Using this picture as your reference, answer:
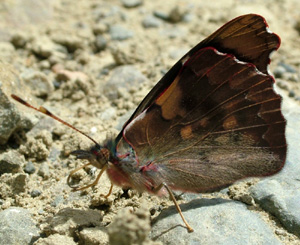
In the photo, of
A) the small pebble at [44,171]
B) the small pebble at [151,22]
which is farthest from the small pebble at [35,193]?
the small pebble at [151,22]

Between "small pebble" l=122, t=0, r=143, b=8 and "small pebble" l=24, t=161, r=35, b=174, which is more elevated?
"small pebble" l=122, t=0, r=143, b=8

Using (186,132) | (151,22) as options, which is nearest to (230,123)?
(186,132)

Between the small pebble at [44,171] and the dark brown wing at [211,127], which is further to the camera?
the small pebble at [44,171]

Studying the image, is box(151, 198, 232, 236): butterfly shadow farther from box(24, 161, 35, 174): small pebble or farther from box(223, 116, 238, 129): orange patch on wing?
box(24, 161, 35, 174): small pebble

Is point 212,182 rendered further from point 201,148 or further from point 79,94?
point 79,94

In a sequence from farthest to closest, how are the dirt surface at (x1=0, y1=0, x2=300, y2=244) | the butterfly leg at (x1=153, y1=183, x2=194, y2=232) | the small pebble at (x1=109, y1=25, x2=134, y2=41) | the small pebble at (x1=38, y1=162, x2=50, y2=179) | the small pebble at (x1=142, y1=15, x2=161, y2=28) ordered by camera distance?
1. the small pebble at (x1=142, y1=15, x2=161, y2=28)
2. the small pebble at (x1=109, y1=25, x2=134, y2=41)
3. the small pebble at (x1=38, y1=162, x2=50, y2=179)
4. the dirt surface at (x1=0, y1=0, x2=300, y2=244)
5. the butterfly leg at (x1=153, y1=183, x2=194, y2=232)

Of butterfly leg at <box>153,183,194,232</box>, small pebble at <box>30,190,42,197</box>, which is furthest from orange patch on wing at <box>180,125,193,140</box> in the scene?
small pebble at <box>30,190,42,197</box>

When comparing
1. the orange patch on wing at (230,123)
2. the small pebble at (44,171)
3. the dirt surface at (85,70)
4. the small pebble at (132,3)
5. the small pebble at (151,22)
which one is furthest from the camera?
the small pebble at (132,3)

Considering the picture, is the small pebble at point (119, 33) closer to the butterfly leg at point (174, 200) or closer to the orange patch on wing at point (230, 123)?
the orange patch on wing at point (230, 123)

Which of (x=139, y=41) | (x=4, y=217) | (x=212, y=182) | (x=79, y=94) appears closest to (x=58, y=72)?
(x=79, y=94)
